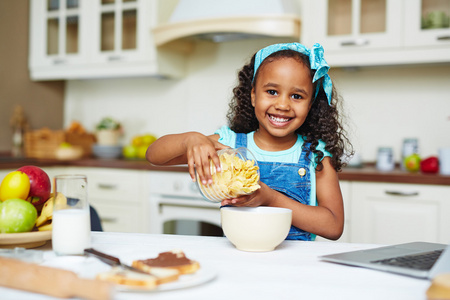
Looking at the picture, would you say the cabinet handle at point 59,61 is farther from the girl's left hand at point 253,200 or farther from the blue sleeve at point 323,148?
the girl's left hand at point 253,200

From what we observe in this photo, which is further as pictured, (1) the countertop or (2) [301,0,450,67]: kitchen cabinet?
(2) [301,0,450,67]: kitchen cabinet

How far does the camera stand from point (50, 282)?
24.1 inches

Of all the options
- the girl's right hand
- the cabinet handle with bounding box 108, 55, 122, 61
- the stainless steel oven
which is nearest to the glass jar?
the girl's right hand

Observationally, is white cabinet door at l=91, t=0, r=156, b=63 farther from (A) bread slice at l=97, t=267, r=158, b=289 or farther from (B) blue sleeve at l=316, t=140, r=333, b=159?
(A) bread slice at l=97, t=267, r=158, b=289

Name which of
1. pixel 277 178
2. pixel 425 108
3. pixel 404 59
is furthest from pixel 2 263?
pixel 425 108

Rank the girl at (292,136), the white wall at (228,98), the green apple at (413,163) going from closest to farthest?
the girl at (292,136)
the green apple at (413,163)
the white wall at (228,98)

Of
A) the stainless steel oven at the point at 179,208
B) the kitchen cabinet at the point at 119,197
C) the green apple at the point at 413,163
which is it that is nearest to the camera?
the green apple at the point at 413,163

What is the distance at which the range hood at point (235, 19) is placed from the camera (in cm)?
248

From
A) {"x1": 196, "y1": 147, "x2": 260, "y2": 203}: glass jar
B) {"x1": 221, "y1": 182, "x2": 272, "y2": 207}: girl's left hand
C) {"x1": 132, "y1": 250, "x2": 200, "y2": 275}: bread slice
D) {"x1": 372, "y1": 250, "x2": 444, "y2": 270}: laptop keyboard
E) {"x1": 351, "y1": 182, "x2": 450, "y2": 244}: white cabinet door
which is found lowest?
{"x1": 351, "y1": 182, "x2": 450, "y2": 244}: white cabinet door

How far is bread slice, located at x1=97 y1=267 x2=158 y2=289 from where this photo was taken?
0.61m

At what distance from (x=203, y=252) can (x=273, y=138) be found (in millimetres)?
549

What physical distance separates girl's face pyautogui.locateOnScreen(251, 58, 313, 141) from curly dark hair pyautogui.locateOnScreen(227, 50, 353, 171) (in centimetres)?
3

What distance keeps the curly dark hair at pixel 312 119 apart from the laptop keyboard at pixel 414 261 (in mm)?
483

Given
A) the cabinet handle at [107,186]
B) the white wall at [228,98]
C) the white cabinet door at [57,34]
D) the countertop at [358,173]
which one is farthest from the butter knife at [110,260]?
the white cabinet door at [57,34]
